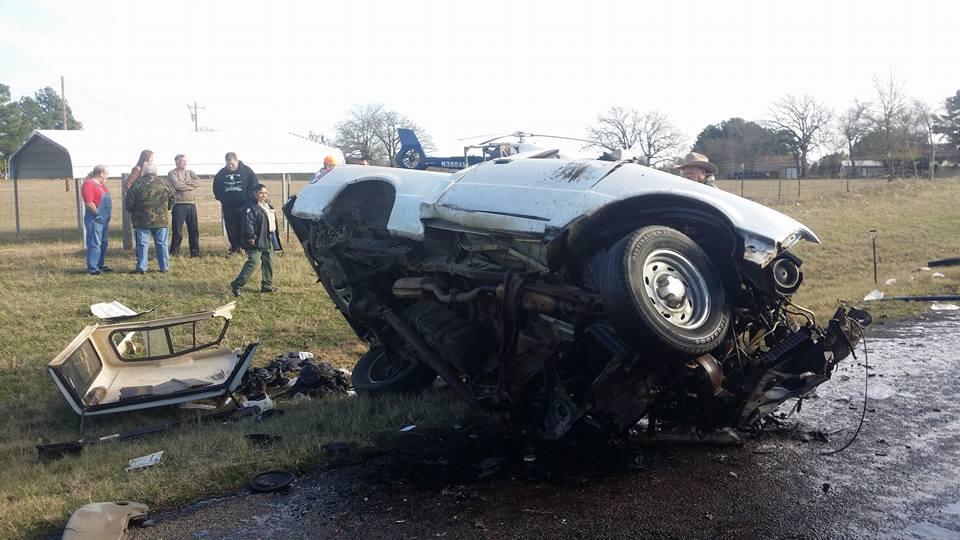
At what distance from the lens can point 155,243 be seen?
11.8 metres

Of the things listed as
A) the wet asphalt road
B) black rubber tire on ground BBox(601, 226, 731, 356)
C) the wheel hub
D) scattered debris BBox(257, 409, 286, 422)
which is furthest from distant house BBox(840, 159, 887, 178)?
the wheel hub

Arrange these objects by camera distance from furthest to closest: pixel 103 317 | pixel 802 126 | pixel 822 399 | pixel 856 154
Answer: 1. pixel 802 126
2. pixel 856 154
3. pixel 103 317
4. pixel 822 399

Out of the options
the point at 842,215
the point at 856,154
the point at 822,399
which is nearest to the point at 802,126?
the point at 856,154

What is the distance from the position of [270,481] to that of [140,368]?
3619 mm

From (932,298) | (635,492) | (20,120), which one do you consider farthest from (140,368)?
(20,120)

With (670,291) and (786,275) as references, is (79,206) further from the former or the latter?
(786,275)

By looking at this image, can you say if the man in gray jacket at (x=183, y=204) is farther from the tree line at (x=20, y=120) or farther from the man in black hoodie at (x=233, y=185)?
the tree line at (x=20, y=120)

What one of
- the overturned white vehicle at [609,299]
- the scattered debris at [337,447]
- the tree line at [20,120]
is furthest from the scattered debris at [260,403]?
the tree line at [20,120]

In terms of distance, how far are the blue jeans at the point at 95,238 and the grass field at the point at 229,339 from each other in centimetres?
24

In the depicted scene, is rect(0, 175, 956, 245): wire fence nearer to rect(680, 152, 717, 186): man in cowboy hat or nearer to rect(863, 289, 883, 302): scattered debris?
rect(863, 289, 883, 302): scattered debris

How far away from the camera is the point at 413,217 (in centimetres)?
552

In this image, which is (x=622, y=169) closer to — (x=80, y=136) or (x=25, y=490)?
(x=25, y=490)

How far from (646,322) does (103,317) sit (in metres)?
6.64

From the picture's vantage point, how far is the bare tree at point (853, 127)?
157 ft
